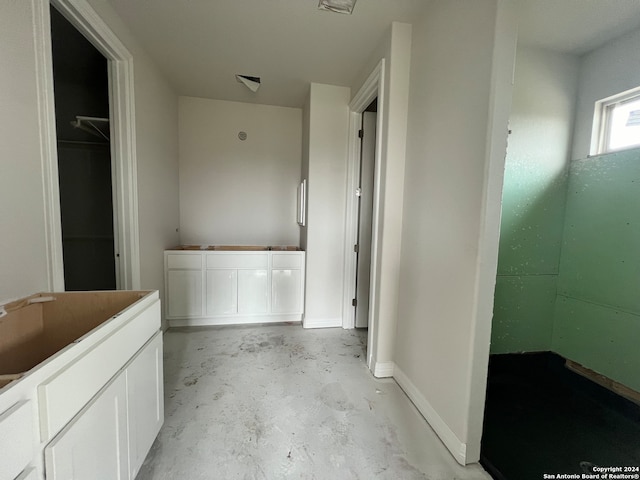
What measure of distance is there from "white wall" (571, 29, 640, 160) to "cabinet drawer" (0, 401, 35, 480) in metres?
3.39

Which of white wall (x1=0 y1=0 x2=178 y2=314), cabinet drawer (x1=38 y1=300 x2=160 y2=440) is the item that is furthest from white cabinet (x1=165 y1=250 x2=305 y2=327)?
cabinet drawer (x1=38 y1=300 x2=160 y2=440)

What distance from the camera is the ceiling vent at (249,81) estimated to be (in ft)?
8.81

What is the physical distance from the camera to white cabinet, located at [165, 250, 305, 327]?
284 centimetres

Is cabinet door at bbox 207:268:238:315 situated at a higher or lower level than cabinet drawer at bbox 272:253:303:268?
lower

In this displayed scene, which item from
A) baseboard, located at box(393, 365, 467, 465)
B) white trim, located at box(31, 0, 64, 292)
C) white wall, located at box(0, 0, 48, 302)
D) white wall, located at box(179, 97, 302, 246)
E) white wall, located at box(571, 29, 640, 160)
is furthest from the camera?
white wall, located at box(179, 97, 302, 246)

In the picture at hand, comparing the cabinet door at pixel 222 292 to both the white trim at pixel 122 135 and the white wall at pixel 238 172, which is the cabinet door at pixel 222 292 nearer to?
the white wall at pixel 238 172

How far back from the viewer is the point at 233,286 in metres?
2.97

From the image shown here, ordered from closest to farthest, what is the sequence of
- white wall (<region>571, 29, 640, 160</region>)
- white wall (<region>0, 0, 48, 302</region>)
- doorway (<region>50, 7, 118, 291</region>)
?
1. white wall (<region>0, 0, 48, 302</region>)
2. white wall (<region>571, 29, 640, 160</region>)
3. doorway (<region>50, 7, 118, 291</region>)

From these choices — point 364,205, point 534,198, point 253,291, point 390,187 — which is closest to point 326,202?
point 364,205

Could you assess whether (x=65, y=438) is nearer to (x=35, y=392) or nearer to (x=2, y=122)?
(x=35, y=392)

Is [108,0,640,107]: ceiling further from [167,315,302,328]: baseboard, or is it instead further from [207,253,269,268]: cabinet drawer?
[167,315,302,328]: baseboard

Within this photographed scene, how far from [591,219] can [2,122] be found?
3653mm

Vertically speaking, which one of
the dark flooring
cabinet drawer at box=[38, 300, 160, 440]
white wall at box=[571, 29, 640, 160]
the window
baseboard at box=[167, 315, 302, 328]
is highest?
white wall at box=[571, 29, 640, 160]

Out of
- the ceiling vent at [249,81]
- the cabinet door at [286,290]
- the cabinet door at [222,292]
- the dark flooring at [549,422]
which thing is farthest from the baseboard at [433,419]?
the ceiling vent at [249,81]
